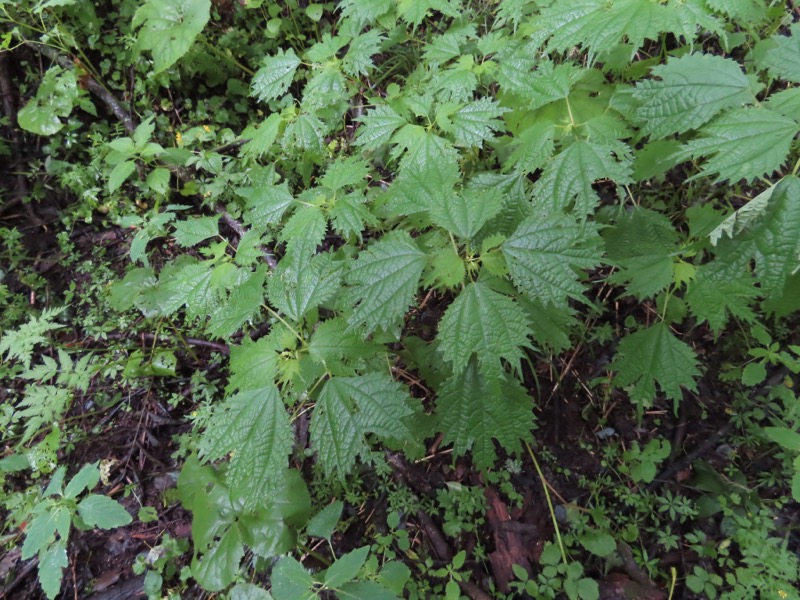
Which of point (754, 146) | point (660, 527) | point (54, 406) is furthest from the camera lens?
point (54, 406)

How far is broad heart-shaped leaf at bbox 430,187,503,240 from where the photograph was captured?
4.55 feet

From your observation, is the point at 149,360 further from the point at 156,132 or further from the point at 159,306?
the point at 156,132

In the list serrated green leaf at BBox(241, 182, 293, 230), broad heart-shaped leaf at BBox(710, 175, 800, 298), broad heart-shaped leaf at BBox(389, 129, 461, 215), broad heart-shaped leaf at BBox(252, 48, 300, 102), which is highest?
broad heart-shaped leaf at BBox(252, 48, 300, 102)

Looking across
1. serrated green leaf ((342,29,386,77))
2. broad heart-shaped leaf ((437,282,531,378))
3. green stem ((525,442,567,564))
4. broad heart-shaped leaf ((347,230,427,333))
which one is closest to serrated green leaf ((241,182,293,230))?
broad heart-shaped leaf ((347,230,427,333))

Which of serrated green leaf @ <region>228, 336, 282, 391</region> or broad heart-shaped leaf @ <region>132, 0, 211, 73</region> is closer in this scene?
serrated green leaf @ <region>228, 336, 282, 391</region>

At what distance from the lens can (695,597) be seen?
183 centimetres

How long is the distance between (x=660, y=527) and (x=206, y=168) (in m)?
3.31

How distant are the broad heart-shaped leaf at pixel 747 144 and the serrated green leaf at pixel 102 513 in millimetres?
2352

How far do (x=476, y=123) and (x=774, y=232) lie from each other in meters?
1.10

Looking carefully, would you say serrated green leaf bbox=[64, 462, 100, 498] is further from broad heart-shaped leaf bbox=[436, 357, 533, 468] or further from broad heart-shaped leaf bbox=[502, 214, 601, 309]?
broad heart-shaped leaf bbox=[502, 214, 601, 309]

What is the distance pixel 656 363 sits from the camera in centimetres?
169

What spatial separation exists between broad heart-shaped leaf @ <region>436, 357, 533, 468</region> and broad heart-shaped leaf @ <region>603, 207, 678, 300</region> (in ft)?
1.89

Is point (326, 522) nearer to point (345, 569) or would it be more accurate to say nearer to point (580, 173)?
point (345, 569)

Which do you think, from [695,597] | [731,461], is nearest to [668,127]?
[731,461]
